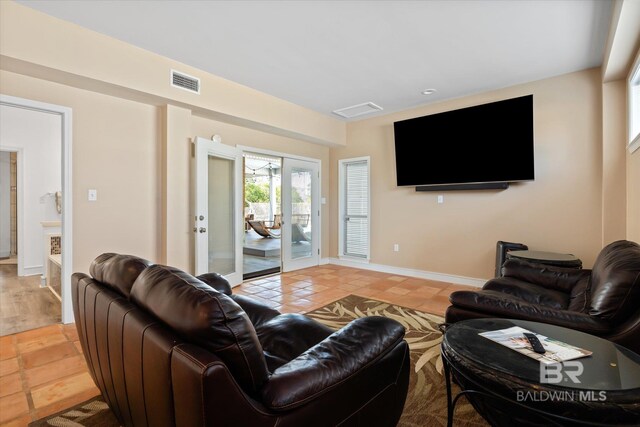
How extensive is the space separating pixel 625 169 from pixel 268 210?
12132mm

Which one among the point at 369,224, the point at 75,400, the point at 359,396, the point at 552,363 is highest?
the point at 369,224

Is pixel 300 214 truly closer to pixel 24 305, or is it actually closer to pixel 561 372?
pixel 24 305

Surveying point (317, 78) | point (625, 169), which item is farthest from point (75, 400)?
point (625, 169)

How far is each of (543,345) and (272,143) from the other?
456 centimetres

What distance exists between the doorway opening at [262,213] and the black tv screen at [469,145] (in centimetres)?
312

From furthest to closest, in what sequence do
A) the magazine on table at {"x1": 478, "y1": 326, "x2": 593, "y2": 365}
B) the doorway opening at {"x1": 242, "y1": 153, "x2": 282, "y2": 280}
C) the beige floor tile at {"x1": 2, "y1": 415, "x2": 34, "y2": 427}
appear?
the doorway opening at {"x1": 242, "y1": 153, "x2": 282, "y2": 280}
the beige floor tile at {"x1": 2, "y1": 415, "x2": 34, "y2": 427}
the magazine on table at {"x1": 478, "y1": 326, "x2": 593, "y2": 365}

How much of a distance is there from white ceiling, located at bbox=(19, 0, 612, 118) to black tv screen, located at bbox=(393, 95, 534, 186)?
0.42 m

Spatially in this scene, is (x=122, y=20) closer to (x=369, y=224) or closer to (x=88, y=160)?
(x=88, y=160)

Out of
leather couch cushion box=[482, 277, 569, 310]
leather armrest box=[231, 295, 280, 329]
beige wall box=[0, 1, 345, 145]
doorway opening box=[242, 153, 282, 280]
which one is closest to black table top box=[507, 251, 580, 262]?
leather couch cushion box=[482, 277, 569, 310]

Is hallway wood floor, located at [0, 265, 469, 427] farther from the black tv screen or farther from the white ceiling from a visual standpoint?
the white ceiling

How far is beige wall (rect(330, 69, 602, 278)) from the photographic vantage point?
364 centimetres

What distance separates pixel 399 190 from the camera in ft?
17.3

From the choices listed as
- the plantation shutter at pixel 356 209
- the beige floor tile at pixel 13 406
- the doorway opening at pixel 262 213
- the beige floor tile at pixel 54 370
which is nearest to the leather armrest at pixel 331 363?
the beige floor tile at pixel 13 406

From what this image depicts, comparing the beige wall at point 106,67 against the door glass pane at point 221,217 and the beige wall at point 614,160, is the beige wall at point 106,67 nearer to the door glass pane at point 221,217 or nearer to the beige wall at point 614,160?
the door glass pane at point 221,217
